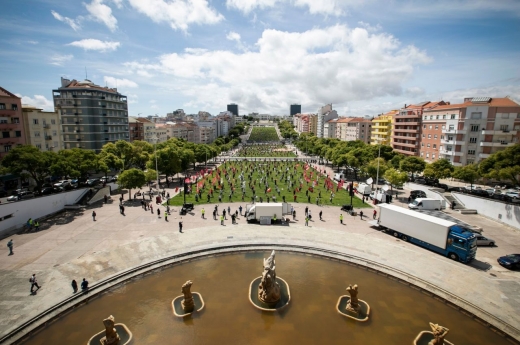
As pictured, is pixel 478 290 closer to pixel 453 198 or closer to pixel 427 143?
pixel 453 198

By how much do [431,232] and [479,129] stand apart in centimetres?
3804

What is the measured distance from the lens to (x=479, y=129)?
4759cm

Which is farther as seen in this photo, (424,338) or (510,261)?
(510,261)

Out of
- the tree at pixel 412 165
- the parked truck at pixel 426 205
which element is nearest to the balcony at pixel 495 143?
the tree at pixel 412 165

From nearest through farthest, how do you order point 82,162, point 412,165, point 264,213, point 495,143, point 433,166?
point 264,213
point 82,162
point 433,166
point 495,143
point 412,165

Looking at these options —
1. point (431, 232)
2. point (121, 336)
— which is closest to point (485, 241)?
point (431, 232)

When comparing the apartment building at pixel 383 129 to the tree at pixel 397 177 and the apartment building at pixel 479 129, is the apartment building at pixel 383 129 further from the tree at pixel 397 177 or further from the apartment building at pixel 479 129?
the tree at pixel 397 177

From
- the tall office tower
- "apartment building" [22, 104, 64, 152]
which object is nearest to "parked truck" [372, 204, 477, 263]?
"apartment building" [22, 104, 64, 152]

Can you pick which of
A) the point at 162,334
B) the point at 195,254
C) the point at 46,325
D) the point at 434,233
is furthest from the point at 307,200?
the point at 46,325

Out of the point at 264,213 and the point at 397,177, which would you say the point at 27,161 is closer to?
the point at 264,213

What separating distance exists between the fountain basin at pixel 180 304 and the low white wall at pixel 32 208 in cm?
2074

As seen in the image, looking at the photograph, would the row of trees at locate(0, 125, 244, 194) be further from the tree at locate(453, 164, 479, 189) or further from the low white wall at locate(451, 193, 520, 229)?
the tree at locate(453, 164, 479, 189)

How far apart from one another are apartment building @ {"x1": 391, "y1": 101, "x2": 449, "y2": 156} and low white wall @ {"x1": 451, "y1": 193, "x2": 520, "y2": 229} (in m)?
32.6

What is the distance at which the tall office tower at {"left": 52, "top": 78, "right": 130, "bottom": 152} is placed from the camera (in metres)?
60.1
